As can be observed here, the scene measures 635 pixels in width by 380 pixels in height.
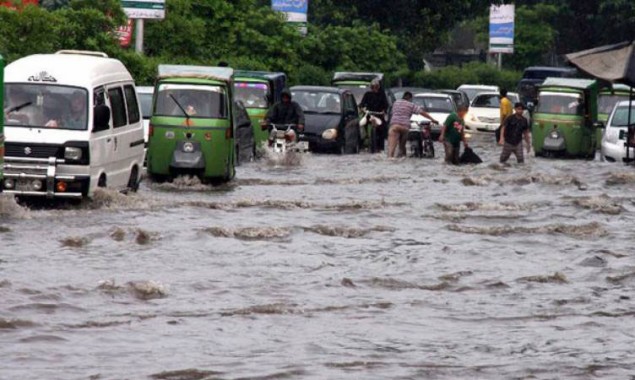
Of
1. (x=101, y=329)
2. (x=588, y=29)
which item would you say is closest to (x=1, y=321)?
(x=101, y=329)

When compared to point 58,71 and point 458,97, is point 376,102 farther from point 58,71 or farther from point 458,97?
point 58,71

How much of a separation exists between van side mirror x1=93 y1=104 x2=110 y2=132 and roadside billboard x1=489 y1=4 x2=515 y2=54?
52.6 metres

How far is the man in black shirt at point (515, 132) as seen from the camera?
114 ft

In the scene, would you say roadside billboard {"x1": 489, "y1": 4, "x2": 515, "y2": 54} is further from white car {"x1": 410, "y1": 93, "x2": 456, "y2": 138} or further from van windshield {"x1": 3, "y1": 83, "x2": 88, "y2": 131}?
van windshield {"x1": 3, "y1": 83, "x2": 88, "y2": 131}

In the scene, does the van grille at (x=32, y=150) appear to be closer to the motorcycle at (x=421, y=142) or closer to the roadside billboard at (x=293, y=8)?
the motorcycle at (x=421, y=142)

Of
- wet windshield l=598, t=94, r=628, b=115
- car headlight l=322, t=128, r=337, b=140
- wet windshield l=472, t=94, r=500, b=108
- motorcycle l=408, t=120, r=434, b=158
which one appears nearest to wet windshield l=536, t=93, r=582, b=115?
motorcycle l=408, t=120, r=434, b=158

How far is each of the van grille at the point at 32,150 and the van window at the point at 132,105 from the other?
241cm

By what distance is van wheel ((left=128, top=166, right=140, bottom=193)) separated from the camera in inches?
917

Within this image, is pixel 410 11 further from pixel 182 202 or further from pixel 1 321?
pixel 1 321

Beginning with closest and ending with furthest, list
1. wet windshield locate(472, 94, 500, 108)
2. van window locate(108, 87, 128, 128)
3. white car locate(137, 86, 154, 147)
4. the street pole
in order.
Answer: van window locate(108, 87, 128, 128) → white car locate(137, 86, 154, 147) → the street pole → wet windshield locate(472, 94, 500, 108)

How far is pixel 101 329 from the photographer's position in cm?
1295

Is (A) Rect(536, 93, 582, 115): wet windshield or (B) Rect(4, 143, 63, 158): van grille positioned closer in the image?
(B) Rect(4, 143, 63, 158): van grille

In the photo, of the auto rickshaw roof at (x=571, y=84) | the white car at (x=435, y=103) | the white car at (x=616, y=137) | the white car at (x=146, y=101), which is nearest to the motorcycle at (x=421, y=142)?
the white car at (x=616, y=137)

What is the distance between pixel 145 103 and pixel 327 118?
328 inches
